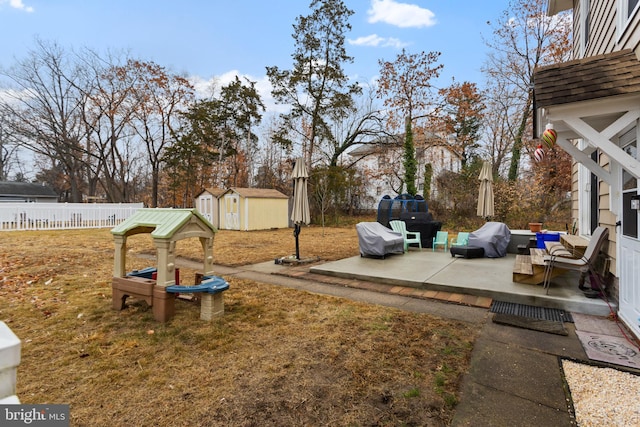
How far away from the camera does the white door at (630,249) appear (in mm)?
2977

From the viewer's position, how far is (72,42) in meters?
20.0

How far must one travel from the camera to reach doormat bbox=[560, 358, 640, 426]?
6.25 feet

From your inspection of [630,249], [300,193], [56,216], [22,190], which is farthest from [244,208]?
[22,190]

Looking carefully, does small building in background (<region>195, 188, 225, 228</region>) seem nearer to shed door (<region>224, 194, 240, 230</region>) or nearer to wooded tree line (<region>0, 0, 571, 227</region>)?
shed door (<region>224, 194, 240, 230</region>)

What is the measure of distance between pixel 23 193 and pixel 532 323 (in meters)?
37.3

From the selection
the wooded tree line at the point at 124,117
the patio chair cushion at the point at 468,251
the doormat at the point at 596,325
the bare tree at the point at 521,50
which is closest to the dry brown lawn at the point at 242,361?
the doormat at the point at 596,325

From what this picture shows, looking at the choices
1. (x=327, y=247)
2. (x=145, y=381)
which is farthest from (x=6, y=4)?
(x=145, y=381)

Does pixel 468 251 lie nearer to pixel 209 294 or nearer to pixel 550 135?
pixel 550 135

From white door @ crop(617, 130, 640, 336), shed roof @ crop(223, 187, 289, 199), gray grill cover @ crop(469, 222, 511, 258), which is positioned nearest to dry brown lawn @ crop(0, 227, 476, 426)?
white door @ crop(617, 130, 640, 336)

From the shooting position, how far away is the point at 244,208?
16.2m

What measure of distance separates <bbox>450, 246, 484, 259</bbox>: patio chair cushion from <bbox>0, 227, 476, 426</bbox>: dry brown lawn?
391 centimetres

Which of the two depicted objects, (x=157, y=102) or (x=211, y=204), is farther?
(x=157, y=102)

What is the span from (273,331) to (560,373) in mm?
2561

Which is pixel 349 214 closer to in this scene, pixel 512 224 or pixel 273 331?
pixel 512 224
